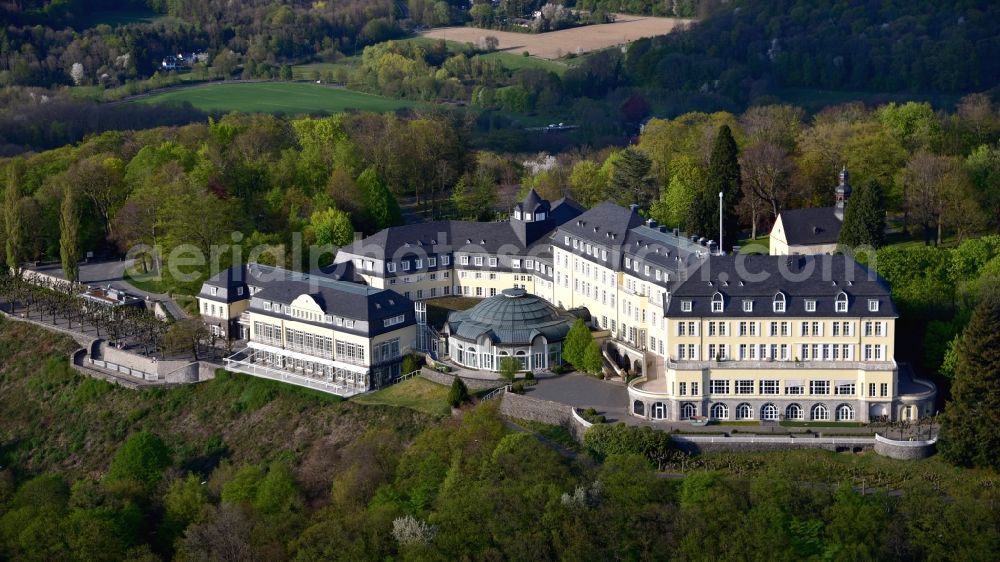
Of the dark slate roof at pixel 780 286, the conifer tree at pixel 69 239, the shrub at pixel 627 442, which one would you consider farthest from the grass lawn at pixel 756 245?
the conifer tree at pixel 69 239

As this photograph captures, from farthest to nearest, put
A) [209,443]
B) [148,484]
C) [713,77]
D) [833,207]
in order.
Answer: [713,77]
[833,207]
[209,443]
[148,484]

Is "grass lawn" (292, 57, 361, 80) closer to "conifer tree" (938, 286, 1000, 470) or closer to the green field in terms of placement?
the green field

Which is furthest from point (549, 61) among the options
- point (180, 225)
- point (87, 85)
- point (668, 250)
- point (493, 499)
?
point (493, 499)

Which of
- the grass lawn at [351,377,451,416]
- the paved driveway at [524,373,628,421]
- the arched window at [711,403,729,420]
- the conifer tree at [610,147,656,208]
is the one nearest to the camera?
the arched window at [711,403,729,420]

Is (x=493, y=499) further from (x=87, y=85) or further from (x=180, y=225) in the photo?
(x=87, y=85)

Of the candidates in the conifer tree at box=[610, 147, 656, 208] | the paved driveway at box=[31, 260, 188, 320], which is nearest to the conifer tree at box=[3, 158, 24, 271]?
the paved driveway at box=[31, 260, 188, 320]
